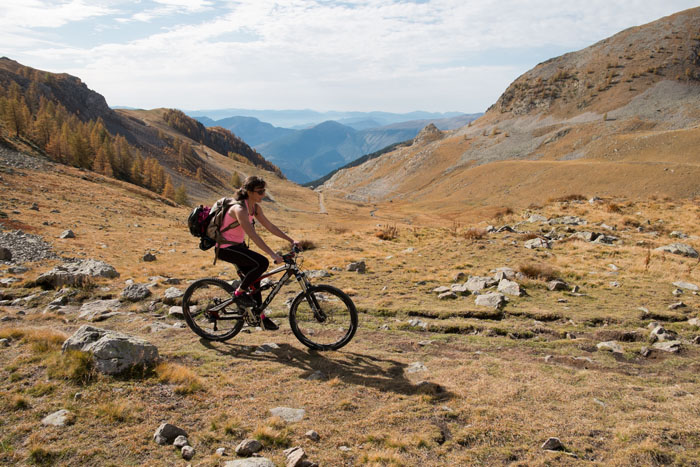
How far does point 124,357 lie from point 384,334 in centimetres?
587

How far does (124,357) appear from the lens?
20.4ft

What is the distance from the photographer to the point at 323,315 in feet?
27.3

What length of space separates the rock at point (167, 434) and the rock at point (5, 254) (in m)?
17.0

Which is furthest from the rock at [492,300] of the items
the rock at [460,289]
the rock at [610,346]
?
the rock at [610,346]

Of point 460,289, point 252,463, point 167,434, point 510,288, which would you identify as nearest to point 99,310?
point 167,434

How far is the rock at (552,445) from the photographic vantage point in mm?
4781

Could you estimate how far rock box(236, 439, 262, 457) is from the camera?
15.2 ft

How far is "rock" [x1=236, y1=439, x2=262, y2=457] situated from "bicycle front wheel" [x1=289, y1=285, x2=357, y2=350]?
329 cm

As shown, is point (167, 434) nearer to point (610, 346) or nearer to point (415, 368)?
point (415, 368)

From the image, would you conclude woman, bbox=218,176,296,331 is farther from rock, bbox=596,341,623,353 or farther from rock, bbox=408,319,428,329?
rock, bbox=596,341,623,353

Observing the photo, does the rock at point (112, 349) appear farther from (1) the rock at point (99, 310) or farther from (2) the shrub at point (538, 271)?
(2) the shrub at point (538, 271)

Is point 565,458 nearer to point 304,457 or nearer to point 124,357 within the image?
point 304,457

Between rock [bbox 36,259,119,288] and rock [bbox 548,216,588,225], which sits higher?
rock [bbox 548,216,588,225]

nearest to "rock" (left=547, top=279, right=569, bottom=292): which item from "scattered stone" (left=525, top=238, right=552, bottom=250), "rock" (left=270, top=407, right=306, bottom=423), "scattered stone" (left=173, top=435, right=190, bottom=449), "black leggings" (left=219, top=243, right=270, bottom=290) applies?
"scattered stone" (left=525, top=238, right=552, bottom=250)
